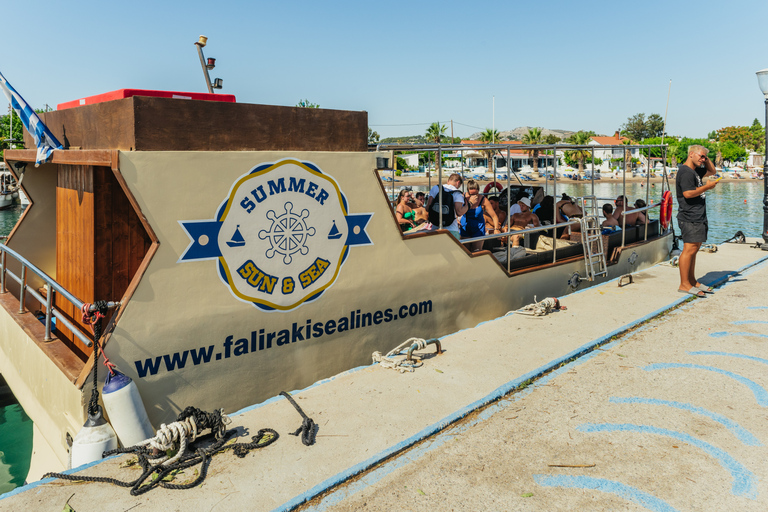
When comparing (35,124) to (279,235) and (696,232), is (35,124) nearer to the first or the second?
(279,235)

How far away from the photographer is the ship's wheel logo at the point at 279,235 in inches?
175

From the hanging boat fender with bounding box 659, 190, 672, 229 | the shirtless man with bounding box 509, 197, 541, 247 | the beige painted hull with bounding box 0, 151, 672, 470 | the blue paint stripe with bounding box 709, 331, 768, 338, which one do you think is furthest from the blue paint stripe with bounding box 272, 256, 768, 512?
the hanging boat fender with bounding box 659, 190, 672, 229

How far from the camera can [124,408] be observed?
3840 millimetres

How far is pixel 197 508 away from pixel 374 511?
1.00 m

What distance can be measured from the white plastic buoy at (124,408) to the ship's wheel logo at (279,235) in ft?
3.38

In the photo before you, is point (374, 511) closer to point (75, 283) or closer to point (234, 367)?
point (234, 367)

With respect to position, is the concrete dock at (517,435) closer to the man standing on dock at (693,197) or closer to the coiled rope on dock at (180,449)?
the coiled rope on dock at (180,449)

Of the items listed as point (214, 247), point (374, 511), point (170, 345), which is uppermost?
point (214, 247)

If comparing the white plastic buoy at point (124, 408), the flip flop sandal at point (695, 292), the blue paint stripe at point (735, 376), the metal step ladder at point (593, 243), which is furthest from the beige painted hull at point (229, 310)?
the flip flop sandal at point (695, 292)

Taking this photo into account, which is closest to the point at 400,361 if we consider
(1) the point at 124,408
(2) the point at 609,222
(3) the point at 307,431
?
(3) the point at 307,431

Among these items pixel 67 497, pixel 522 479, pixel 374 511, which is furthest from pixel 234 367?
pixel 522 479

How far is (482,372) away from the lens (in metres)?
5.00

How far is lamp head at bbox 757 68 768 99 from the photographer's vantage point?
1101 cm

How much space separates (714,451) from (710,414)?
611mm
